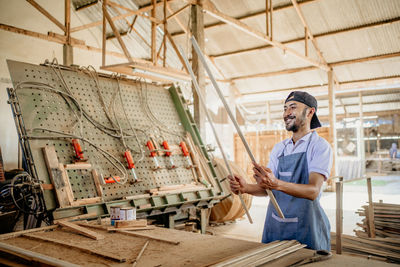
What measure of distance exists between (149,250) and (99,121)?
2885 mm

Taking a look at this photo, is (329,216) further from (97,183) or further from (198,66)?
(97,183)

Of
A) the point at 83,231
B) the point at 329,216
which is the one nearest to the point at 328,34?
the point at 329,216

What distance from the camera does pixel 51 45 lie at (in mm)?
12047

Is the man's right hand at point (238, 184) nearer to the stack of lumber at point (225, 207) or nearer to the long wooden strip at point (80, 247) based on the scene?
the long wooden strip at point (80, 247)

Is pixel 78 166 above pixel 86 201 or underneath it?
above

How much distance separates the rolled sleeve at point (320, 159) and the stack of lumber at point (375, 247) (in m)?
2.36

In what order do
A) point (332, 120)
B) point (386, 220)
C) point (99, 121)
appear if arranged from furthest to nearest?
point (332, 120) → point (386, 220) → point (99, 121)

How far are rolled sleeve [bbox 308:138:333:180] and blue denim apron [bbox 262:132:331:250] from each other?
0.27ft

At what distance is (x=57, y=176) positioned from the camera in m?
3.65

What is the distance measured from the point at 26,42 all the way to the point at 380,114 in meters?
18.1

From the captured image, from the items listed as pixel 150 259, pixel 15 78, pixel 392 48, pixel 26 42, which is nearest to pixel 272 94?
pixel 392 48

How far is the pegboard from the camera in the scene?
12.8 ft

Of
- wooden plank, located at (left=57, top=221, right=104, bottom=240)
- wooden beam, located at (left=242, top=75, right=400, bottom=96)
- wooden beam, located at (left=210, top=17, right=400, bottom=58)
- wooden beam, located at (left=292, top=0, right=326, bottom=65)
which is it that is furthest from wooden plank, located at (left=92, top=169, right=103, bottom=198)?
wooden beam, located at (left=242, top=75, right=400, bottom=96)

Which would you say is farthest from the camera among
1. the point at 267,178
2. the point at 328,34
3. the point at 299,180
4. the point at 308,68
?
the point at 308,68
